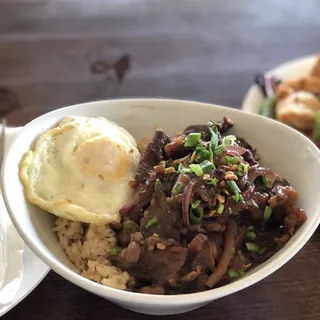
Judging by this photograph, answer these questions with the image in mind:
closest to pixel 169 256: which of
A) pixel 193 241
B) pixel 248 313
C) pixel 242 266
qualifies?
pixel 193 241

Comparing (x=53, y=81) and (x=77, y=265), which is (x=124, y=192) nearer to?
(x=77, y=265)

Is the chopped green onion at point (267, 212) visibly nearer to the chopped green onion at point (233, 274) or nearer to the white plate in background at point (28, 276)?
the chopped green onion at point (233, 274)

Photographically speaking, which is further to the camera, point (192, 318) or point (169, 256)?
point (192, 318)

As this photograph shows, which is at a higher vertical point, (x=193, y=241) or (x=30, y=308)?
(x=193, y=241)

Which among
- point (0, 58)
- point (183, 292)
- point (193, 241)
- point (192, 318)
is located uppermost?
point (193, 241)

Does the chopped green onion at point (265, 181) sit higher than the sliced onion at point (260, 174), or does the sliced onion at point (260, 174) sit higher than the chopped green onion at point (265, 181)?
the sliced onion at point (260, 174)

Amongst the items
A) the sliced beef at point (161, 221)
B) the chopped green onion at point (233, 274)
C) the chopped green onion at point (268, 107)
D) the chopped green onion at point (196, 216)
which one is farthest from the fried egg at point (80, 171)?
the chopped green onion at point (268, 107)

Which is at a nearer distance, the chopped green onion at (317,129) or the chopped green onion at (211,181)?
the chopped green onion at (211,181)

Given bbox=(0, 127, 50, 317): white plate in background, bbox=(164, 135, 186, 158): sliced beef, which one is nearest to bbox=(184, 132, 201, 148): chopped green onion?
bbox=(164, 135, 186, 158): sliced beef
